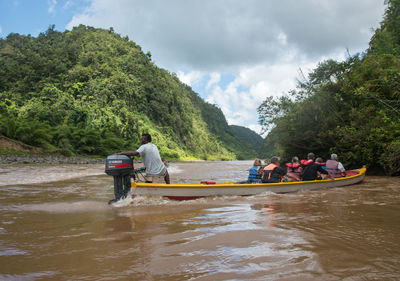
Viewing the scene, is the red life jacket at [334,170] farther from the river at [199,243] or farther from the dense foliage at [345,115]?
the river at [199,243]

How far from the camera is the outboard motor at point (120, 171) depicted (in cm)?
615

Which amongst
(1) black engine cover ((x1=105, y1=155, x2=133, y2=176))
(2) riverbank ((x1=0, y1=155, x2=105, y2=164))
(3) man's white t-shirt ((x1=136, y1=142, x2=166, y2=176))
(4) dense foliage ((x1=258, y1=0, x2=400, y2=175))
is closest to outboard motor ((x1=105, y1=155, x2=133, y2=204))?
(1) black engine cover ((x1=105, y1=155, x2=133, y2=176))

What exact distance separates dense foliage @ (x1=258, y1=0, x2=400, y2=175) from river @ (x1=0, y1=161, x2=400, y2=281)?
11371 mm

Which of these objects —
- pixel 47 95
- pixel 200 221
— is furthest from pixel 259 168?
pixel 47 95

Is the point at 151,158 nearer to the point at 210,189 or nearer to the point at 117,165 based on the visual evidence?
the point at 117,165

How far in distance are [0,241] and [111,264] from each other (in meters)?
1.89

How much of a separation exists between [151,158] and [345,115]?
17.4 m

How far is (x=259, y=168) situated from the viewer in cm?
892

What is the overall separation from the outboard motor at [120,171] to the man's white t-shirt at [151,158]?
0.39 meters

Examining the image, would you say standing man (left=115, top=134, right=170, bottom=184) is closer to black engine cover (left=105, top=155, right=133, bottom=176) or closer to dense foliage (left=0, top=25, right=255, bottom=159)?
black engine cover (left=105, top=155, right=133, bottom=176)

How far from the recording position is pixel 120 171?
6.19 m

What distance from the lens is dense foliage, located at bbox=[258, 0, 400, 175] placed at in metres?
15.0

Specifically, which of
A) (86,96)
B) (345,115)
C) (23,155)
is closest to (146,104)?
(86,96)

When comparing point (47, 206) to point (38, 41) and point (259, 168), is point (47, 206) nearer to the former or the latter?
point (259, 168)
